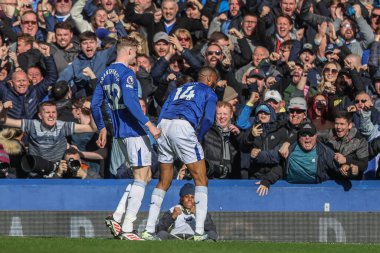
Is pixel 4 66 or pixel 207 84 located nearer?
pixel 207 84

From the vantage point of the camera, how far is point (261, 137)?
17.4 m

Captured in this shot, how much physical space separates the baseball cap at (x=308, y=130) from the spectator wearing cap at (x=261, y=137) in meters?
0.61

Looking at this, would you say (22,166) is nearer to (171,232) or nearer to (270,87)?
(171,232)

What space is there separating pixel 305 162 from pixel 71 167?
11.3ft

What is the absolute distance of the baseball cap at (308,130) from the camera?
16578 mm

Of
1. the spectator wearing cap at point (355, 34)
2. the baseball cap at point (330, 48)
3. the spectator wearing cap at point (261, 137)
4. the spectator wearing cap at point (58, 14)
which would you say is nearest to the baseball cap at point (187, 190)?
the spectator wearing cap at point (261, 137)

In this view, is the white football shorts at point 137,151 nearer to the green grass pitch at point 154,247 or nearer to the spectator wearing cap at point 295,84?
the green grass pitch at point 154,247

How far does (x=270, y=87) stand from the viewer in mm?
18766

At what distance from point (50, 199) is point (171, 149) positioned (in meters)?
3.46

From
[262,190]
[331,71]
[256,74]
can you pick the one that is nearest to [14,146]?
[262,190]

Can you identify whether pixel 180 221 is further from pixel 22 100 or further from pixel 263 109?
pixel 22 100

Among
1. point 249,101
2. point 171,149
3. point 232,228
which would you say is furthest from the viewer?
point 249,101

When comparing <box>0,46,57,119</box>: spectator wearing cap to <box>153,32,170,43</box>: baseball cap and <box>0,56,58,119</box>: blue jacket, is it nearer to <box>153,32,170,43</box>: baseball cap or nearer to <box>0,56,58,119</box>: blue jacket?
<box>0,56,58,119</box>: blue jacket

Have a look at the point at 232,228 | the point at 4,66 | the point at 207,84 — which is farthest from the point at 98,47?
the point at 207,84
